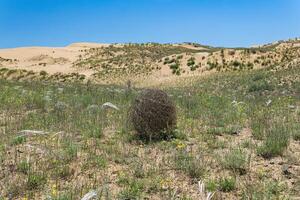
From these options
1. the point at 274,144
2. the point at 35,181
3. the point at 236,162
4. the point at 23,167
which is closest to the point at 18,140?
the point at 23,167

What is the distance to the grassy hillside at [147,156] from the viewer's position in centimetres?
618

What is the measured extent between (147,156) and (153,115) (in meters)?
1.21

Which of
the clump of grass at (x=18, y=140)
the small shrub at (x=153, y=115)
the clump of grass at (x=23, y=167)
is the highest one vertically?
the small shrub at (x=153, y=115)

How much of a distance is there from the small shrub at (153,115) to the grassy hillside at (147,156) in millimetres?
262

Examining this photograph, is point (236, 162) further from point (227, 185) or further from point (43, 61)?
point (43, 61)

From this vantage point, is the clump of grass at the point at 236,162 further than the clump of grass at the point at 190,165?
Yes

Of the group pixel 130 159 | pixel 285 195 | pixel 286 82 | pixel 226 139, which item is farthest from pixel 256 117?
pixel 286 82

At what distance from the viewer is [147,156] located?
7770 millimetres

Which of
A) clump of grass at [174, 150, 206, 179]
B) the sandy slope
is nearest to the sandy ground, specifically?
the sandy slope

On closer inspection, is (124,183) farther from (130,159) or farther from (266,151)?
(266,151)

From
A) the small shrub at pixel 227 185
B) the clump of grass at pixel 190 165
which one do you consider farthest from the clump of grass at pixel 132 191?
the small shrub at pixel 227 185

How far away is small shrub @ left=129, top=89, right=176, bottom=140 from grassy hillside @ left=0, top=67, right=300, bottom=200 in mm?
262

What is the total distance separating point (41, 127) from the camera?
994 centimetres

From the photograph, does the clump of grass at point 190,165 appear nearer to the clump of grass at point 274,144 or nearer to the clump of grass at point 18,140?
the clump of grass at point 274,144
